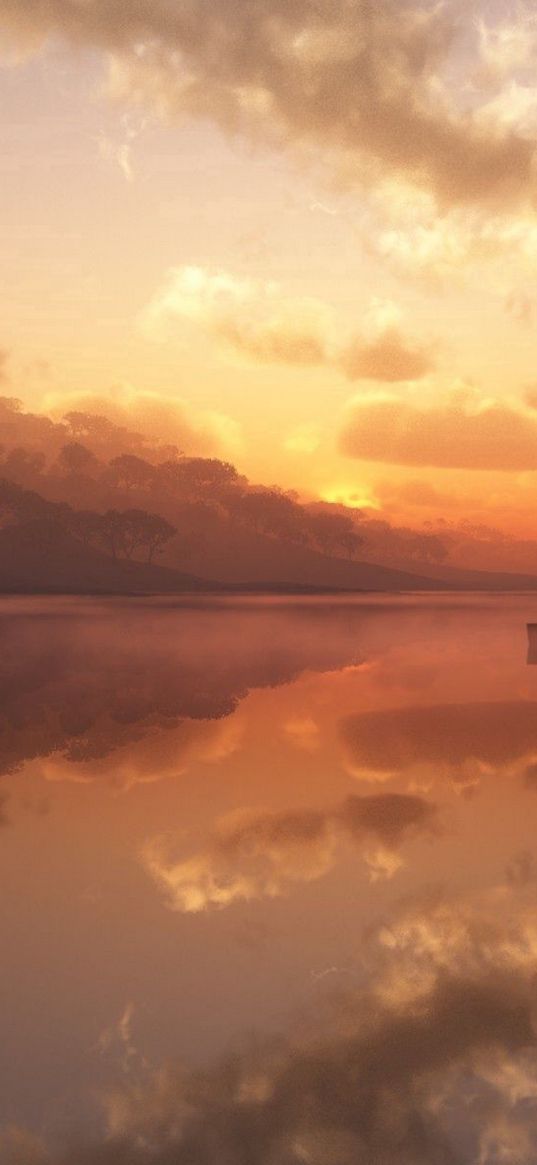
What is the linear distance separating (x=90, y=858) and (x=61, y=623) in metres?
65.2

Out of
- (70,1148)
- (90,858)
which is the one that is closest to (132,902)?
(90,858)

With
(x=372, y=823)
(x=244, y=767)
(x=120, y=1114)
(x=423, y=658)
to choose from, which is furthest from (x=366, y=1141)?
(x=423, y=658)

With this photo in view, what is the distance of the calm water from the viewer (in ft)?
19.8

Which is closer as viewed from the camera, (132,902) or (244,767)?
(132,902)

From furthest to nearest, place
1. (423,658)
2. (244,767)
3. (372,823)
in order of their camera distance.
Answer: (423,658) → (244,767) → (372,823)

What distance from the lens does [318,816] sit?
542 inches

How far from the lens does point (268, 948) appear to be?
8719 millimetres

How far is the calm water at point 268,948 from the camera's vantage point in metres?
6.02

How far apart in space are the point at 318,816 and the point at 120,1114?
784 cm

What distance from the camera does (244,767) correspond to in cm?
1775

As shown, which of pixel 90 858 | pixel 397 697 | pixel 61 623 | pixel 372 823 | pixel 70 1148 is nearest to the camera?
pixel 70 1148

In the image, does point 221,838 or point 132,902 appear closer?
point 132,902

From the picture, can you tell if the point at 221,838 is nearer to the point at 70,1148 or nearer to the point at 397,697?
the point at 70,1148

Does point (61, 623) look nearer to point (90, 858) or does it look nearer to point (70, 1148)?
point (90, 858)
